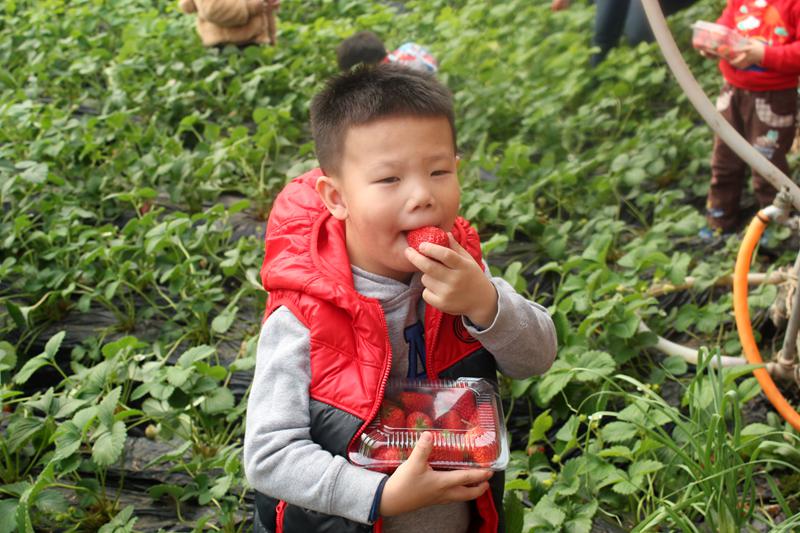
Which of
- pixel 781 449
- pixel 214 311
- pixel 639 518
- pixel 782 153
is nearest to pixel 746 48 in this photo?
pixel 782 153

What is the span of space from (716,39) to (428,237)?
1.94m

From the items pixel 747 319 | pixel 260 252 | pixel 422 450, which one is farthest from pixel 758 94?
pixel 422 450

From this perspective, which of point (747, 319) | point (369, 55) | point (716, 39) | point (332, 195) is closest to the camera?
point (332, 195)

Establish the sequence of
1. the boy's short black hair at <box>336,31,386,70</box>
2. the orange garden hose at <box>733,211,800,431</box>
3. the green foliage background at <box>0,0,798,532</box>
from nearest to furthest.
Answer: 1. the green foliage background at <box>0,0,798,532</box>
2. the orange garden hose at <box>733,211,800,431</box>
3. the boy's short black hair at <box>336,31,386,70</box>

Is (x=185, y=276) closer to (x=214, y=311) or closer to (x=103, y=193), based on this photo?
(x=214, y=311)

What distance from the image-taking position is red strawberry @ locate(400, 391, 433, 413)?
143cm

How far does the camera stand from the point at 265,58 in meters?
4.77

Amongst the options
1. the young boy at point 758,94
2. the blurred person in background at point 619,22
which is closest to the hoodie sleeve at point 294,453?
the young boy at point 758,94

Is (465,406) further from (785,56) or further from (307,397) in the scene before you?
(785,56)

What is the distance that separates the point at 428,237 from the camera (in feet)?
4.32

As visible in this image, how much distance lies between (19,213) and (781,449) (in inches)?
101

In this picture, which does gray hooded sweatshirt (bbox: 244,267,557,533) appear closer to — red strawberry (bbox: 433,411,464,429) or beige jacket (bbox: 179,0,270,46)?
red strawberry (bbox: 433,411,464,429)

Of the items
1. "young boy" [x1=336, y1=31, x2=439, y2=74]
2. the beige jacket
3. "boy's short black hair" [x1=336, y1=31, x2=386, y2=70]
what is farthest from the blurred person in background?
the beige jacket

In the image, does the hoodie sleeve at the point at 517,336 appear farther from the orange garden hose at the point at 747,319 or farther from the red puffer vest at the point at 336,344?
the orange garden hose at the point at 747,319
